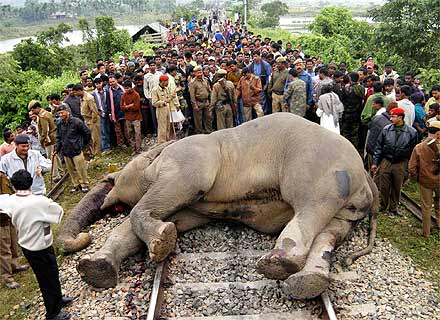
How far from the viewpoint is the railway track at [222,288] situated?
5.09m

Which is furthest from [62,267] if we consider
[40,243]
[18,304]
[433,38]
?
[433,38]

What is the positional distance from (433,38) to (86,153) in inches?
526

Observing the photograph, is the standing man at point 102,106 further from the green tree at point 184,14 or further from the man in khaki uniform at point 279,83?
the green tree at point 184,14

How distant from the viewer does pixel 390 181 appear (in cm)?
783

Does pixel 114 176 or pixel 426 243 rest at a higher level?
pixel 114 176

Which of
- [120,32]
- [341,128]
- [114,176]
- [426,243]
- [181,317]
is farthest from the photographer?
[120,32]

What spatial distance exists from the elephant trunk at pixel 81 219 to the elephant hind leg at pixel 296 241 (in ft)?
9.50

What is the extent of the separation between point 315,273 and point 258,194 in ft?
5.88

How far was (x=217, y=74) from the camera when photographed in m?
11.0

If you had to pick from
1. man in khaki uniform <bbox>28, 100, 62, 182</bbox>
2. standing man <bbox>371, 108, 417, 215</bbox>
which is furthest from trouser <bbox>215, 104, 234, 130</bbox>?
standing man <bbox>371, 108, 417, 215</bbox>

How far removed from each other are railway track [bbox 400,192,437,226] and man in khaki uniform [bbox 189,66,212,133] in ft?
15.6

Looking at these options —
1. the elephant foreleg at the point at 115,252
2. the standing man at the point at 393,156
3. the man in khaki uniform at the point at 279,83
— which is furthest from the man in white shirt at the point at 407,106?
the elephant foreleg at the point at 115,252

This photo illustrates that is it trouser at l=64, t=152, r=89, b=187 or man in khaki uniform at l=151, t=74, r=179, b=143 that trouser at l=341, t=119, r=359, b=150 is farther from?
trouser at l=64, t=152, r=89, b=187

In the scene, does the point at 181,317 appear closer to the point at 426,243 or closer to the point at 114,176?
the point at 114,176
